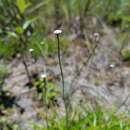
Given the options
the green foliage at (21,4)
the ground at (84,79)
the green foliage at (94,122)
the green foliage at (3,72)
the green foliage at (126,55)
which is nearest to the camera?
the green foliage at (94,122)

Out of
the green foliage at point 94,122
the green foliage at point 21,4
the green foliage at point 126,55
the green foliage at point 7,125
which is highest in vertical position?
the green foliage at point 21,4

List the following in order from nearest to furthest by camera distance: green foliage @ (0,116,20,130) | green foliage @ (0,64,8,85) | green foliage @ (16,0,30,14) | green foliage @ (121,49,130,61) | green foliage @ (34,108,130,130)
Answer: green foliage @ (34,108,130,130), green foliage @ (0,116,20,130), green foliage @ (16,0,30,14), green foliage @ (0,64,8,85), green foliage @ (121,49,130,61)

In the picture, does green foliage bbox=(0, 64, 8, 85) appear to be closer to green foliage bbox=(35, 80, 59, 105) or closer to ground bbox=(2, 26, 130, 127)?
ground bbox=(2, 26, 130, 127)

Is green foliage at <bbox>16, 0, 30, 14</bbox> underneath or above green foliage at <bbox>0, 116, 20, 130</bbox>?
above

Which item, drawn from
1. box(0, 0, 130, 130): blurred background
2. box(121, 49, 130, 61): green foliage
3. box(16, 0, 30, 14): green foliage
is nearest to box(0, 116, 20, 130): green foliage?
box(0, 0, 130, 130): blurred background

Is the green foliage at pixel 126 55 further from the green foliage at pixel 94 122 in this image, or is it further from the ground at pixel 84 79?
the green foliage at pixel 94 122

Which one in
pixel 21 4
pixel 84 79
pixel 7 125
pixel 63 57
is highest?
pixel 21 4

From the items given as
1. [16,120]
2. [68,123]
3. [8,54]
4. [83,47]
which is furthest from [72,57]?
[68,123]

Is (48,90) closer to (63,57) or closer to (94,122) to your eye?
(94,122)

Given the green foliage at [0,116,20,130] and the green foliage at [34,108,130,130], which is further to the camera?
the green foliage at [0,116,20,130]

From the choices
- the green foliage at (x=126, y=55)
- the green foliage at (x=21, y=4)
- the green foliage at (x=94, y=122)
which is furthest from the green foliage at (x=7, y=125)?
the green foliage at (x=126, y=55)

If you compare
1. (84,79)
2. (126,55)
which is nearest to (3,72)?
(84,79)
